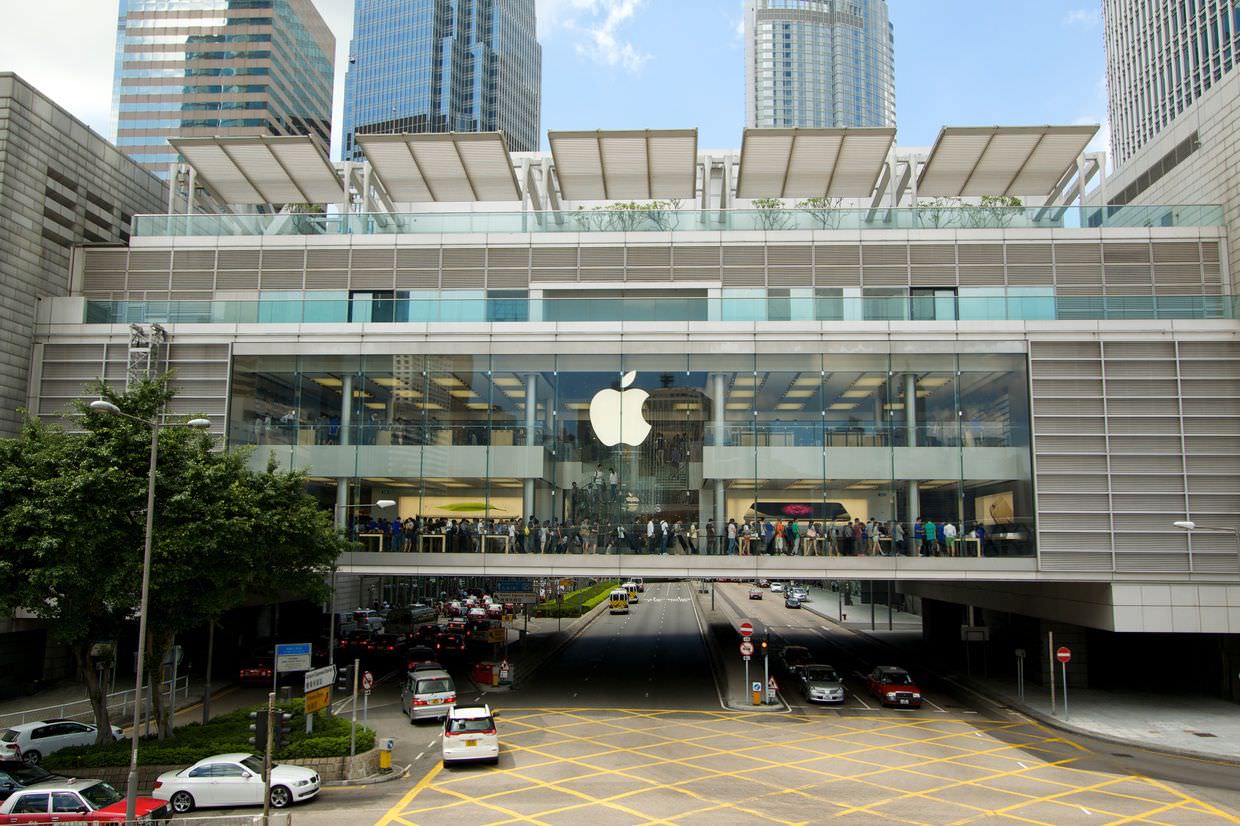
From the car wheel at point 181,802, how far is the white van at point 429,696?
1023 centimetres

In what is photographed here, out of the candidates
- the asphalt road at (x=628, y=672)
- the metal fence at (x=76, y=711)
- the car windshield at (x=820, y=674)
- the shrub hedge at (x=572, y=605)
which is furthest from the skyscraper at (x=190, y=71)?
the car windshield at (x=820, y=674)

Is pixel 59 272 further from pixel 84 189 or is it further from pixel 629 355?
pixel 629 355

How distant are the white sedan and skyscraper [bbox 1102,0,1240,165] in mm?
97843

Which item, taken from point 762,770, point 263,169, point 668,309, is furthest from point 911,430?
point 263,169

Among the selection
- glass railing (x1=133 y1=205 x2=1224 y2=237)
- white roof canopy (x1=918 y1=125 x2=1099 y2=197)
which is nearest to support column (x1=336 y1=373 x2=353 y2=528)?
glass railing (x1=133 y1=205 x2=1224 y2=237)

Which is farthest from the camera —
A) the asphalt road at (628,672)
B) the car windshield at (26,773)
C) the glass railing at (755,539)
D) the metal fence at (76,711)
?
the asphalt road at (628,672)

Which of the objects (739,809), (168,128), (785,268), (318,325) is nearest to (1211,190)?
(785,268)

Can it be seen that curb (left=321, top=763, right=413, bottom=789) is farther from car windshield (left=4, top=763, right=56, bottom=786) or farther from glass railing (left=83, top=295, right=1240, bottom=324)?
glass railing (left=83, top=295, right=1240, bottom=324)

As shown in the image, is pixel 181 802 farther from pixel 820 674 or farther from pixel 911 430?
pixel 911 430

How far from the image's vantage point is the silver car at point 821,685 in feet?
116

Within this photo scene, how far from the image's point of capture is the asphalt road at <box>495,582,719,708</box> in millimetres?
36594

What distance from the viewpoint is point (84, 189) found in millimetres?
40938

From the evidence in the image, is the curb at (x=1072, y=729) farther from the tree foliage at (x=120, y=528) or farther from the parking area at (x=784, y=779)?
the tree foliage at (x=120, y=528)

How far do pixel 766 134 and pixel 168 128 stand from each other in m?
129
